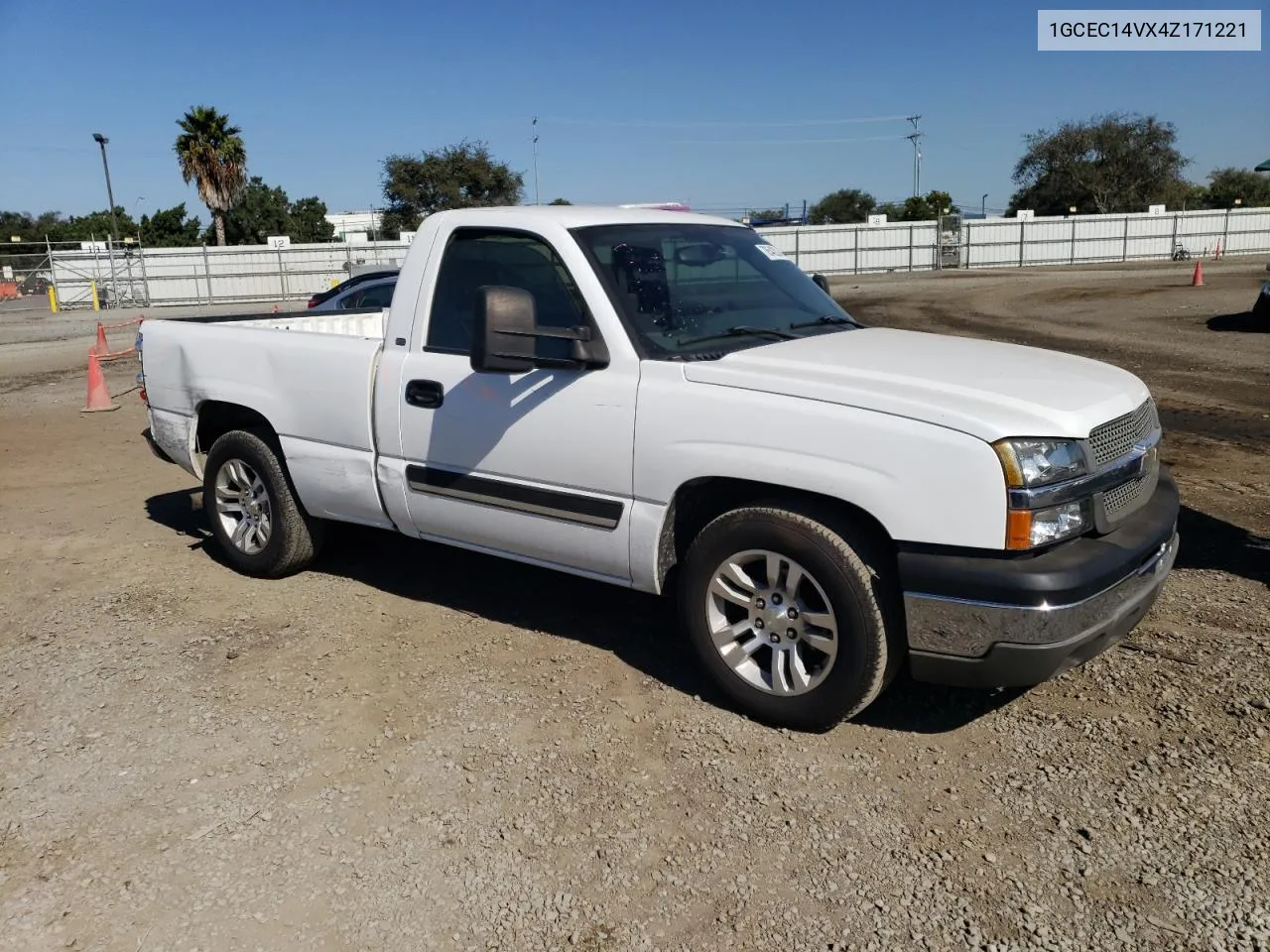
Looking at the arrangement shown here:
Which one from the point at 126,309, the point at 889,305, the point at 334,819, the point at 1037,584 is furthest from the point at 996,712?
the point at 126,309

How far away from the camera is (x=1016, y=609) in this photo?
326 centimetres

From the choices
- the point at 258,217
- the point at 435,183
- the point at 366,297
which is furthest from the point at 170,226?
the point at 366,297

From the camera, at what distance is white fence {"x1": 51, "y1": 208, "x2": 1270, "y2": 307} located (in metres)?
35.6

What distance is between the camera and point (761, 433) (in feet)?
12.0

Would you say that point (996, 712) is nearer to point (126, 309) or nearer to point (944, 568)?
point (944, 568)

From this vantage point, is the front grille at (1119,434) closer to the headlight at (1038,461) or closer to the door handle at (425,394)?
the headlight at (1038,461)

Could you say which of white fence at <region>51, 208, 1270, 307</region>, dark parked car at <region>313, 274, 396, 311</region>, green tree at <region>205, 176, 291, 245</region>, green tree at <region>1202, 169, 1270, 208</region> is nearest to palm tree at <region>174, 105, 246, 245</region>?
white fence at <region>51, 208, 1270, 307</region>

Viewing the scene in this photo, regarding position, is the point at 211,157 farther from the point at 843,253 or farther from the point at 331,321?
the point at 331,321

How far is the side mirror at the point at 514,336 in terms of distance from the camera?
394 centimetres

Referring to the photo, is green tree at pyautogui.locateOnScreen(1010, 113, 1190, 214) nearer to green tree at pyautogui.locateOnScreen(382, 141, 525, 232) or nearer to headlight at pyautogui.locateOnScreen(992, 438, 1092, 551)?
green tree at pyautogui.locateOnScreen(382, 141, 525, 232)

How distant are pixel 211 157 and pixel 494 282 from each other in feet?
165

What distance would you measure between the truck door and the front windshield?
17 cm

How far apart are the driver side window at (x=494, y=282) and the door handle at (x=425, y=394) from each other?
0.17m

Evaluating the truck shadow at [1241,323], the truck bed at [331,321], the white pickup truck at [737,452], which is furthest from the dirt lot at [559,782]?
the truck shadow at [1241,323]
